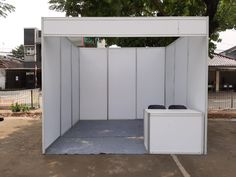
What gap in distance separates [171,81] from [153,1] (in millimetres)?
2953

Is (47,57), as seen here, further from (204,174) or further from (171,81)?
(171,81)

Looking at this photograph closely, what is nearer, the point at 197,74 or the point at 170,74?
the point at 197,74

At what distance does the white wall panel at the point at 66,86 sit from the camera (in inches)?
308

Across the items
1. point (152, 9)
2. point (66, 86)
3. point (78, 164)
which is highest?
point (152, 9)

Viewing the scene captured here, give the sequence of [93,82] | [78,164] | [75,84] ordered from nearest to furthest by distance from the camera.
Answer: [78,164], [75,84], [93,82]

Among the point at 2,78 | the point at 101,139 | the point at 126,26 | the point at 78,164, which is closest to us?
the point at 78,164

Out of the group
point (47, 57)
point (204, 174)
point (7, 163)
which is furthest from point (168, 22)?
point (7, 163)

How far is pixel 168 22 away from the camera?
234 inches

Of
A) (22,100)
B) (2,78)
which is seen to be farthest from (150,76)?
(2,78)

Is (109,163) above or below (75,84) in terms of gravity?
below

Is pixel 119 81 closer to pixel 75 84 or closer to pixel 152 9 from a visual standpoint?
pixel 75 84

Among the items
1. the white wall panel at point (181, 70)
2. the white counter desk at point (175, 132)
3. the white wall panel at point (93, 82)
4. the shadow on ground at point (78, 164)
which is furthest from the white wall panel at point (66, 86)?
the white wall panel at point (181, 70)

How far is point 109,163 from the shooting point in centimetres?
546

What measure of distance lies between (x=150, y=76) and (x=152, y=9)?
2.90 metres
